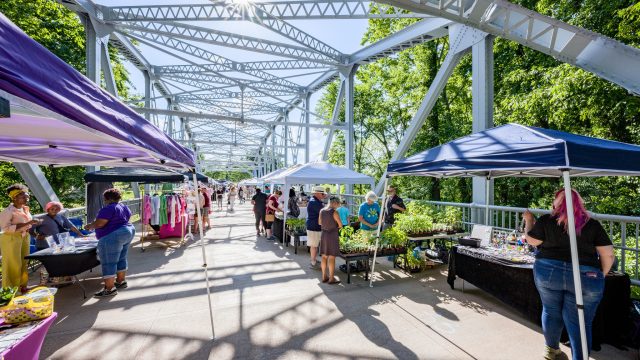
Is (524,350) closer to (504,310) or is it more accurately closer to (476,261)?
(504,310)

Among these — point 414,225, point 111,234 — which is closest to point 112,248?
point 111,234

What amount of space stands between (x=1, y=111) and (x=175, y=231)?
32.0 ft

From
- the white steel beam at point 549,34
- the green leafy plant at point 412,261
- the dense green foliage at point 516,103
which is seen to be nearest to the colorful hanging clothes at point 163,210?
the green leafy plant at point 412,261

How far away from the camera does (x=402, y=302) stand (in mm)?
4770

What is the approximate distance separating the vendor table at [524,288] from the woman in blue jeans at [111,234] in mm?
5704

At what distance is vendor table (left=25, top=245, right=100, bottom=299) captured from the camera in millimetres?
4711

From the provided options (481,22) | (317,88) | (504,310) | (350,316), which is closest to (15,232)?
(350,316)

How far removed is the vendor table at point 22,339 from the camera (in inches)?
88.7

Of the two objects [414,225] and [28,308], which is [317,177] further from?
[28,308]

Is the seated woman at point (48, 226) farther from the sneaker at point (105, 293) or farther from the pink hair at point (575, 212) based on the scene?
the pink hair at point (575, 212)

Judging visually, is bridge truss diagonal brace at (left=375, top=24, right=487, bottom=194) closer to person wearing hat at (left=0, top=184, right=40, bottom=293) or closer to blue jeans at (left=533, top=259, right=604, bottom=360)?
blue jeans at (left=533, top=259, right=604, bottom=360)

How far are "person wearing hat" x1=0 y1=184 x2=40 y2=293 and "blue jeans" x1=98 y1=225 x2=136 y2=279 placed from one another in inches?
45.0

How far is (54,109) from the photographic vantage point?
1704 millimetres

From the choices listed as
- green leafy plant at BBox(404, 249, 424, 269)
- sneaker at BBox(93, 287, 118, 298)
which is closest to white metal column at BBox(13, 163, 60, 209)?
sneaker at BBox(93, 287, 118, 298)
